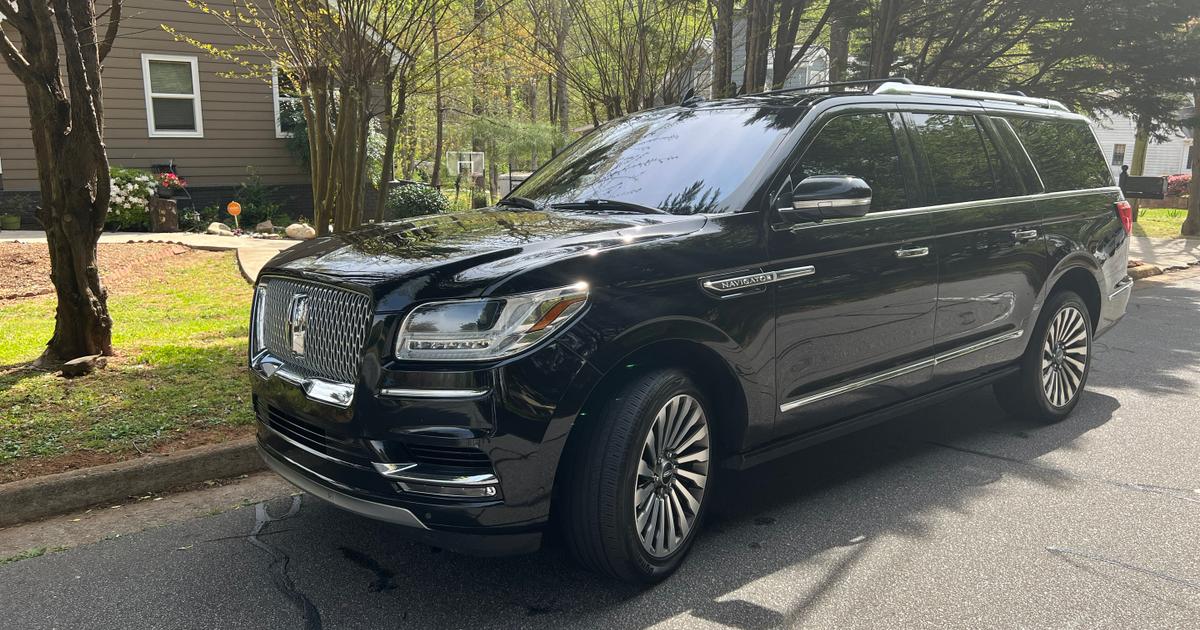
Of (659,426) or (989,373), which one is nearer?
(659,426)

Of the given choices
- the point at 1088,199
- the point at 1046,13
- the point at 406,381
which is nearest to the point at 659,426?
the point at 406,381

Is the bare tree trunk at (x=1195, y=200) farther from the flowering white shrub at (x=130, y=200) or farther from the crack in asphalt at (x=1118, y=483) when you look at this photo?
the flowering white shrub at (x=130, y=200)

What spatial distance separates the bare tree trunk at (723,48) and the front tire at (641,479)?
6.92 m

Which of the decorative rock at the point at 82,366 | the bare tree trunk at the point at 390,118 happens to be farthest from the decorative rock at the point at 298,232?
the decorative rock at the point at 82,366

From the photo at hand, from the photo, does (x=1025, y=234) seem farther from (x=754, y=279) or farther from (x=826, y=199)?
(x=754, y=279)

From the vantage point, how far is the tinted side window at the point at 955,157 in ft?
15.1

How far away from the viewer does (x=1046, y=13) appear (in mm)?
11703

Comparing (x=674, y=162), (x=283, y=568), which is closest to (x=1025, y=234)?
(x=674, y=162)

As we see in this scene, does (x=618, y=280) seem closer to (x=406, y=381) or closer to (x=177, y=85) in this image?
(x=406, y=381)

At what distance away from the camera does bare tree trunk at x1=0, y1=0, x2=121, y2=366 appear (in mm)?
5418

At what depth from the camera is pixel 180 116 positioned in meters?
16.9

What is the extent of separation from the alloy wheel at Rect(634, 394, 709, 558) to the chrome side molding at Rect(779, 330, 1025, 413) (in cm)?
50

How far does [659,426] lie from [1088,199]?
381cm

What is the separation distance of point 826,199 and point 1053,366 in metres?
2.68
